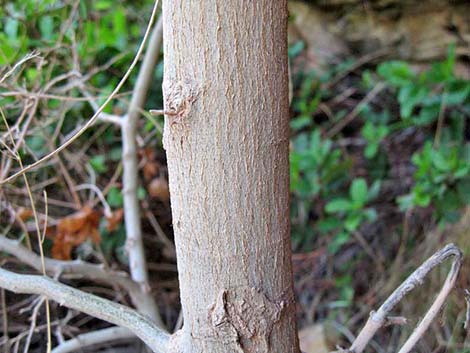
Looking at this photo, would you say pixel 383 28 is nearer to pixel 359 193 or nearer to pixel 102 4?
pixel 359 193

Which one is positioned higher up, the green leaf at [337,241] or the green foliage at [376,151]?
the green foliage at [376,151]

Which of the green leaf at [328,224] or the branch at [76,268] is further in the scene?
the green leaf at [328,224]

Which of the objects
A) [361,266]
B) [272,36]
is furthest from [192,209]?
[361,266]

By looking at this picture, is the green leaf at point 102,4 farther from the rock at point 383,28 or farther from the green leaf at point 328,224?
the green leaf at point 328,224

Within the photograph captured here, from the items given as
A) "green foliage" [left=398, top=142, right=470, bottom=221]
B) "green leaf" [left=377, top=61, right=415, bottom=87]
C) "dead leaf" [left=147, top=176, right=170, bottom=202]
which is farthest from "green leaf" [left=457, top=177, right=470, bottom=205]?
"dead leaf" [left=147, top=176, right=170, bottom=202]

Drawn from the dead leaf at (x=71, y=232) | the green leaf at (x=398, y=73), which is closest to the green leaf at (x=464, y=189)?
the green leaf at (x=398, y=73)

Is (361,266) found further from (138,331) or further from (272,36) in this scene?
(272,36)

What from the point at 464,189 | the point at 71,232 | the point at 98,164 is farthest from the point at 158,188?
the point at 464,189

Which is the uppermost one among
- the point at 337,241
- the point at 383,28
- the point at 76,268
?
the point at 383,28
